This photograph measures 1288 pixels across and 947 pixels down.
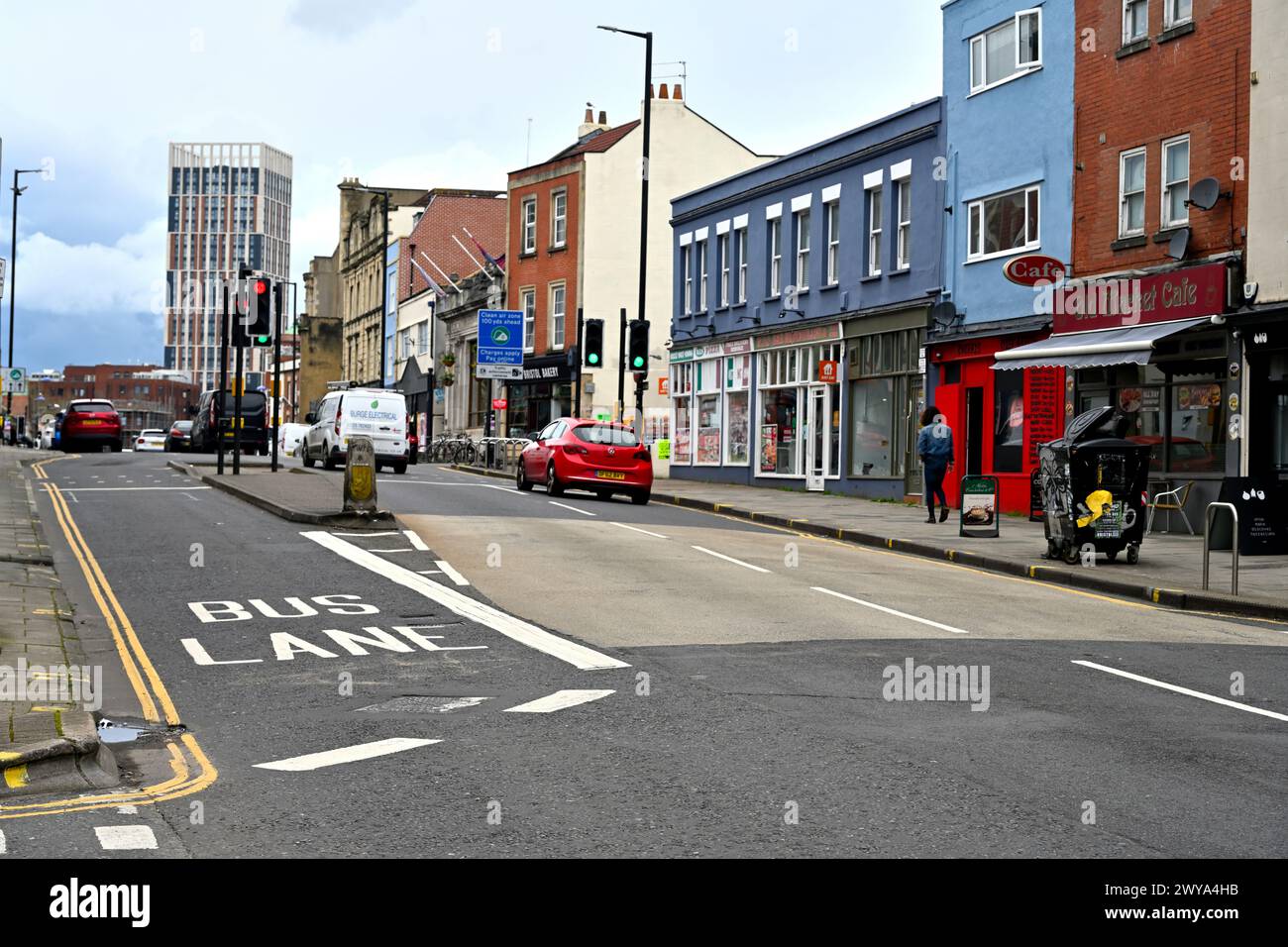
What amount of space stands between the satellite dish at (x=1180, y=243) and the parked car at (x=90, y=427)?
39.9 metres

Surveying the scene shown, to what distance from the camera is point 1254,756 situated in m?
8.12

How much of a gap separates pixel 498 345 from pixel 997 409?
22724 mm

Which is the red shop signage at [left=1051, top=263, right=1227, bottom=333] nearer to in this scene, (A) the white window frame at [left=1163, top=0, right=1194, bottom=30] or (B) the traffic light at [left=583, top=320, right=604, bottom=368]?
(A) the white window frame at [left=1163, top=0, right=1194, bottom=30]

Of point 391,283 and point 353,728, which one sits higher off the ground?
point 391,283

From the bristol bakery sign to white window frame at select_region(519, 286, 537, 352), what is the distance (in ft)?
118

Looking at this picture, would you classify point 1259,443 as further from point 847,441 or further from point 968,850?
point 968,850

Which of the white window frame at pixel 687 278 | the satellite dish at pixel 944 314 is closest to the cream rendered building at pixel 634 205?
the white window frame at pixel 687 278

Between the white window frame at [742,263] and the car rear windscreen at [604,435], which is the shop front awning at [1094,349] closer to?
the car rear windscreen at [604,435]

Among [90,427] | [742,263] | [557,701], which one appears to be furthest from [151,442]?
[557,701]

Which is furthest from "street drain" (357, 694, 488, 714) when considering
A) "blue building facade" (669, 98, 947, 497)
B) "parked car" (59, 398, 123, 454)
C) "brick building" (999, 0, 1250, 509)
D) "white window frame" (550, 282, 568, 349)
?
"white window frame" (550, 282, 568, 349)

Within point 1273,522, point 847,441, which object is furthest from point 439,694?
point 847,441

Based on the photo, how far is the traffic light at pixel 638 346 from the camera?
114ft

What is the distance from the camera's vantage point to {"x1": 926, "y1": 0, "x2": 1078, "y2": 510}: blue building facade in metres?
28.3
